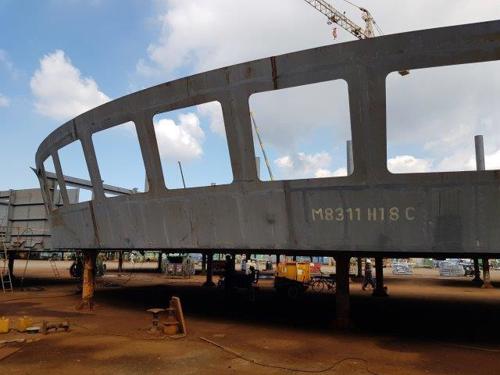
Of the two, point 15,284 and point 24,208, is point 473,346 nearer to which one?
point 24,208

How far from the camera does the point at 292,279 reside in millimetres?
21844

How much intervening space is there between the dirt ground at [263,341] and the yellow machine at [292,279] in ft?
9.16

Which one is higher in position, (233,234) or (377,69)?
(377,69)

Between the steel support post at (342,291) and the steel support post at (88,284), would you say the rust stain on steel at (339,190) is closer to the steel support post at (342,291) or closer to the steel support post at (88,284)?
the steel support post at (342,291)

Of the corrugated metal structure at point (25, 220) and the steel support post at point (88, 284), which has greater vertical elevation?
the corrugated metal structure at point (25, 220)

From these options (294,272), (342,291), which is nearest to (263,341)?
(342,291)

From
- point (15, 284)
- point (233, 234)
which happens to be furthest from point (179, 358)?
point (15, 284)

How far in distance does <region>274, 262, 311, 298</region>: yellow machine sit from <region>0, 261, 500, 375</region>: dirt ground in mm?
2791

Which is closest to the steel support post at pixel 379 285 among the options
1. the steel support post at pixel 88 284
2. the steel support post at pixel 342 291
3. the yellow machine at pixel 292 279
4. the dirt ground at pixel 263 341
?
the yellow machine at pixel 292 279

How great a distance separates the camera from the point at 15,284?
2781cm

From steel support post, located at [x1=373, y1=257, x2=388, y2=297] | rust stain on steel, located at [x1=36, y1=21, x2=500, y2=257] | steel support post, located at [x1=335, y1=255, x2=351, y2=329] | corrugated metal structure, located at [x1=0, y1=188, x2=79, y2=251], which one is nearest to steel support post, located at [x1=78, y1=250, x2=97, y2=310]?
rust stain on steel, located at [x1=36, y1=21, x2=500, y2=257]

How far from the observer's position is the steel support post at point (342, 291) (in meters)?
12.1

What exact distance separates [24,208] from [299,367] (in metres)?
21.9

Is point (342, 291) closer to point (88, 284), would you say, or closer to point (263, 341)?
point (263, 341)
